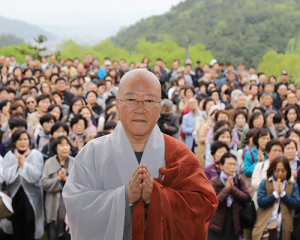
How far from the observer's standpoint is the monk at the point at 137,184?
98.1 inches

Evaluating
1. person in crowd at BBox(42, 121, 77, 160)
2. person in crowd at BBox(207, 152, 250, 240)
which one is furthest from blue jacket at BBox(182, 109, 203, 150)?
person in crowd at BBox(207, 152, 250, 240)

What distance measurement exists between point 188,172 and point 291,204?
2821 mm

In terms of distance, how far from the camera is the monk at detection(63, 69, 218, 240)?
2.49 metres

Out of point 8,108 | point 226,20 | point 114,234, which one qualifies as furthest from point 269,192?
point 226,20

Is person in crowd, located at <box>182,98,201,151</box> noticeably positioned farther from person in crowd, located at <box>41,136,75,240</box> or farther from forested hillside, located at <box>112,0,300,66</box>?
forested hillside, located at <box>112,0,300,66</box>

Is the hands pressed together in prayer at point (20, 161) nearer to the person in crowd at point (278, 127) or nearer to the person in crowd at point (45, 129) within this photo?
the person in crowd at point (45, 129)

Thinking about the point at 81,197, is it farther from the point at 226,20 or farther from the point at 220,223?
the point at 226,20

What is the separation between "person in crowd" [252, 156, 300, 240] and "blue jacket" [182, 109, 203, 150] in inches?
130

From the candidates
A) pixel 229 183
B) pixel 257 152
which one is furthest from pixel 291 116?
pixel 229 183

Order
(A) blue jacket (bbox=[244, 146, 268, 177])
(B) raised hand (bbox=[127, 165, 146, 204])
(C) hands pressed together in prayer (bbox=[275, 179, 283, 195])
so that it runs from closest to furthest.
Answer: (B) raised hand (bbox=[127, 165, 146, 204]) < (C) hands pressed together in prayer (bbox=[275, 179, 283, 195]) < (A) blue jacket (bbox=[244, 146, 268, 177])

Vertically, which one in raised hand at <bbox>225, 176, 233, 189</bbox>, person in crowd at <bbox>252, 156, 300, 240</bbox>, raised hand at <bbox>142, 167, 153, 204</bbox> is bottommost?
person in crowd at <bbox>252, 156, 300, 240</bbox>

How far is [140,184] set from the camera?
2.45m

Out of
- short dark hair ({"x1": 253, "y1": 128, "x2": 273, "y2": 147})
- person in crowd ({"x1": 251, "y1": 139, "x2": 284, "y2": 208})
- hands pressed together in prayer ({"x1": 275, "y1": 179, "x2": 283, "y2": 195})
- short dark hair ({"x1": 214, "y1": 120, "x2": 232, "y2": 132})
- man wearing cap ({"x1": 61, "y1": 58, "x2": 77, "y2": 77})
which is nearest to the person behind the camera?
hands pressed together in prayer ({"x1": 275, "y1": 179, "x2": 283, "y2": 195})

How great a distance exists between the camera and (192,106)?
8.47m
